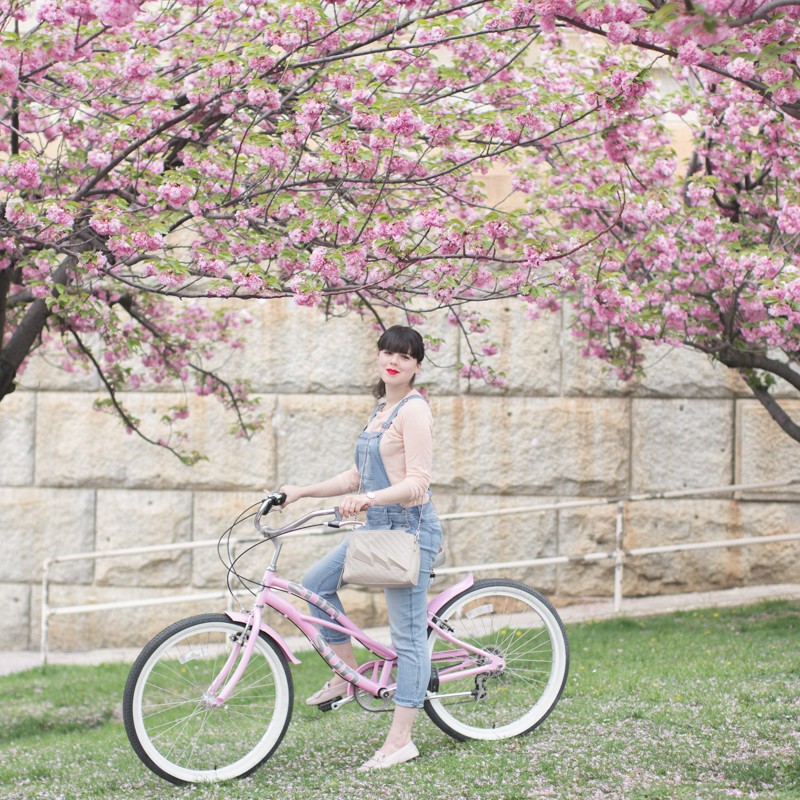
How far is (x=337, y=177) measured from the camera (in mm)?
4832

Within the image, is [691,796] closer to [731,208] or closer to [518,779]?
[518,779]

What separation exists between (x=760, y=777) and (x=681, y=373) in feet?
16.8

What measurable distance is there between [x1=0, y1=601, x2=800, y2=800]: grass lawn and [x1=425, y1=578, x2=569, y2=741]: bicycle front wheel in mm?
112

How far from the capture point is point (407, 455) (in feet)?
13.7

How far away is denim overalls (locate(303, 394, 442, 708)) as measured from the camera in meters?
4.29

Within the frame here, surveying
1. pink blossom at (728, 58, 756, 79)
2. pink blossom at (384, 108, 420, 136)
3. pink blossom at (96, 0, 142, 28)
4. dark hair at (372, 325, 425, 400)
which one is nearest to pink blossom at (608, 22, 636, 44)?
pink blossom at (728, 58, 756, 79)

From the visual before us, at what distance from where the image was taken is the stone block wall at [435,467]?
8.95m

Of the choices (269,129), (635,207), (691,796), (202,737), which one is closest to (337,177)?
(269,129)

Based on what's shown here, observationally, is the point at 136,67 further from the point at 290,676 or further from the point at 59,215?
the point at 290,676

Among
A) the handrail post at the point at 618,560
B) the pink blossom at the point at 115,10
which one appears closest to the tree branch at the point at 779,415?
the handrail post at the point at 618,560

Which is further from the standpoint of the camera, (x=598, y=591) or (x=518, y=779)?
(x=598, y=591)

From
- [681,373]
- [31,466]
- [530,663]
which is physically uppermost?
[681,373]

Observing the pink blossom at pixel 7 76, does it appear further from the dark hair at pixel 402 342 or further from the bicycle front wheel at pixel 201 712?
the bicycle front wheel at pixel 201 712

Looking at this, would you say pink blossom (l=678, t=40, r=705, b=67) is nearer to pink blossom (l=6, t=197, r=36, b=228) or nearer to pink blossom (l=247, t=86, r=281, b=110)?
pink blossom (l=247, t=86, r=281, b=110)
